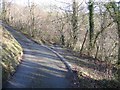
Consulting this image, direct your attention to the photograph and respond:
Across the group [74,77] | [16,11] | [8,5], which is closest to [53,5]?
[8,5]

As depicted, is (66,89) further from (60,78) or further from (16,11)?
(16,11)

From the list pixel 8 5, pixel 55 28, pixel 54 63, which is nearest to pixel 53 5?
pixel 55 28

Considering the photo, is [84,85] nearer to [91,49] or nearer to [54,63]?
[54,63]

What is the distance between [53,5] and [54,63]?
3361cm

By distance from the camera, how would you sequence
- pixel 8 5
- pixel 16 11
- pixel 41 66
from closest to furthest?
pixel 41 66
pixel 8 5
pixel 16 11

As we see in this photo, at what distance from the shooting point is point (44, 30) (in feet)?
178

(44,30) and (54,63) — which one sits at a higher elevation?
(54,63)

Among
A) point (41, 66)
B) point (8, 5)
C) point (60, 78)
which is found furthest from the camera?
point (8, 5)

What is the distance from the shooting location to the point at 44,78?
16922mm

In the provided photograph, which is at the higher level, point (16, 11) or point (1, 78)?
point (1, 78)

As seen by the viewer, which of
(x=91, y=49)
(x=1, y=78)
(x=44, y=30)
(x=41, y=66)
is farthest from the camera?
(x=44, y=30)

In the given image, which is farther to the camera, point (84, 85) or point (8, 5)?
point (8, 5)

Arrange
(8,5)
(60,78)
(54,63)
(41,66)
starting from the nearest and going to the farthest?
1. (60,78)
2. (41,66)
3. (54,63)
4. (8,5)

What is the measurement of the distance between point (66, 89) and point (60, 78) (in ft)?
7.98
